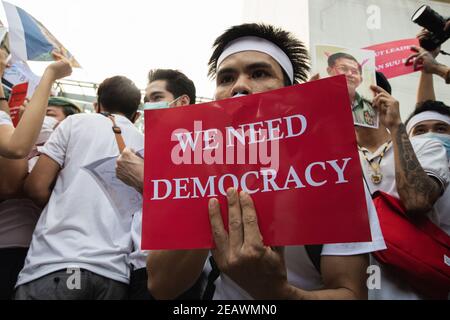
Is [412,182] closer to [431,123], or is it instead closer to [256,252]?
[431,123]

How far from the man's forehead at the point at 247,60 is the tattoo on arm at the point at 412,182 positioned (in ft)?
2.11

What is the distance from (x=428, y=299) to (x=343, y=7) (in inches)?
146

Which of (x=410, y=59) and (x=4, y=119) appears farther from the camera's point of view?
(x=410, y=59)

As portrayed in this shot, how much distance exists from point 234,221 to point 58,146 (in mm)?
1050

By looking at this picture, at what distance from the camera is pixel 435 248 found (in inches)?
50.0

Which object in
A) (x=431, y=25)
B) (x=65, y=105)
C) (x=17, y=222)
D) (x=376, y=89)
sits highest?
(x=431, y=25)

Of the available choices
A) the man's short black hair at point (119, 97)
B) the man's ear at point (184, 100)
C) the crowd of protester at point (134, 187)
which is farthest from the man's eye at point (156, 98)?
the crowd of protester at point (134, 187)

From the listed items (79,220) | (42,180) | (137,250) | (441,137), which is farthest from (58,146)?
(441,137)

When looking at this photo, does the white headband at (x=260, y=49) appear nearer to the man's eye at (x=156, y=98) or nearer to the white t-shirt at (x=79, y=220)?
the white t-shirt at (x=79, y=220)

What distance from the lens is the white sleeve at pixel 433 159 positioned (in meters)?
1.48

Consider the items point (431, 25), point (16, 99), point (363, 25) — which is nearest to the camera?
point (16, 99)

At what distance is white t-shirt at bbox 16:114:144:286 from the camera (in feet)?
4.39

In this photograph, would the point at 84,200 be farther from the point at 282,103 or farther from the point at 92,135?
the point at 282,103

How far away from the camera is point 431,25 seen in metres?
2.08
